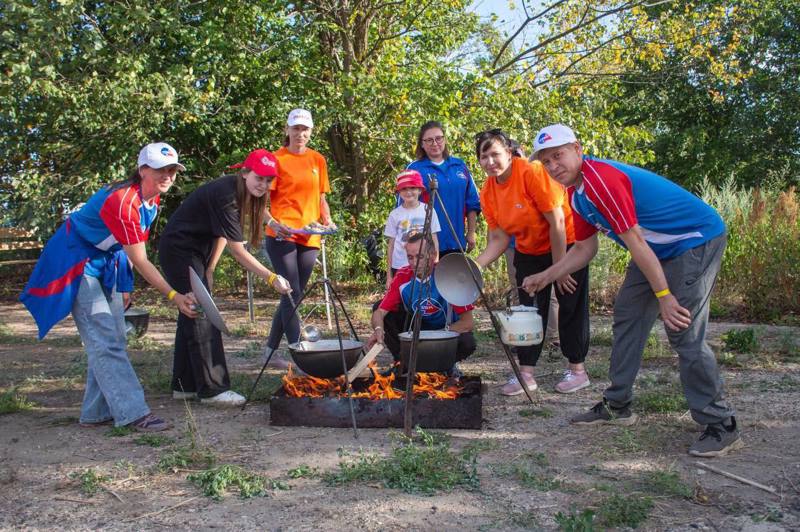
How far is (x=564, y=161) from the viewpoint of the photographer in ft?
12.5

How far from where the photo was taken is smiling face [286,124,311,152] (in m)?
6.18

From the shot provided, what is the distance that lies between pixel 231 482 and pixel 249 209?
187cm

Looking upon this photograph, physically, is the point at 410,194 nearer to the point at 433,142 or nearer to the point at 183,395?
the point at 433,142

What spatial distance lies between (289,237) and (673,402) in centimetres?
304

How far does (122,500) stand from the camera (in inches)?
133

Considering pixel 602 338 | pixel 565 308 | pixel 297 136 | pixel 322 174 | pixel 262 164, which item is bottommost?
pixel 602 338

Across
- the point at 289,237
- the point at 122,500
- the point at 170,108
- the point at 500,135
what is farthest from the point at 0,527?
the point at 170,108

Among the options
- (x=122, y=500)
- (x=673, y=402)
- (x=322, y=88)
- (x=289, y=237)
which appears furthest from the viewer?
(x=322, y=88)

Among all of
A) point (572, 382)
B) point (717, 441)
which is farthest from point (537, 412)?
point (717, 441)

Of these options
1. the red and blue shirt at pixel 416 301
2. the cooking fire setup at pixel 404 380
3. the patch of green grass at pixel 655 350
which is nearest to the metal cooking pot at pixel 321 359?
the cooking fire setup at pixel 404 380

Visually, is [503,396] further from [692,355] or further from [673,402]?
[692,355]

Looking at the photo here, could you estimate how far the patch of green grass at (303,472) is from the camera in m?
3.62

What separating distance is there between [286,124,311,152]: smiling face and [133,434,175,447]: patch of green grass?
280 cm

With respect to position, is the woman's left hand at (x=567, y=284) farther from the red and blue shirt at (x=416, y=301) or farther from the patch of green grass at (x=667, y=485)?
the patch of green grass at (x=667, y=485)
